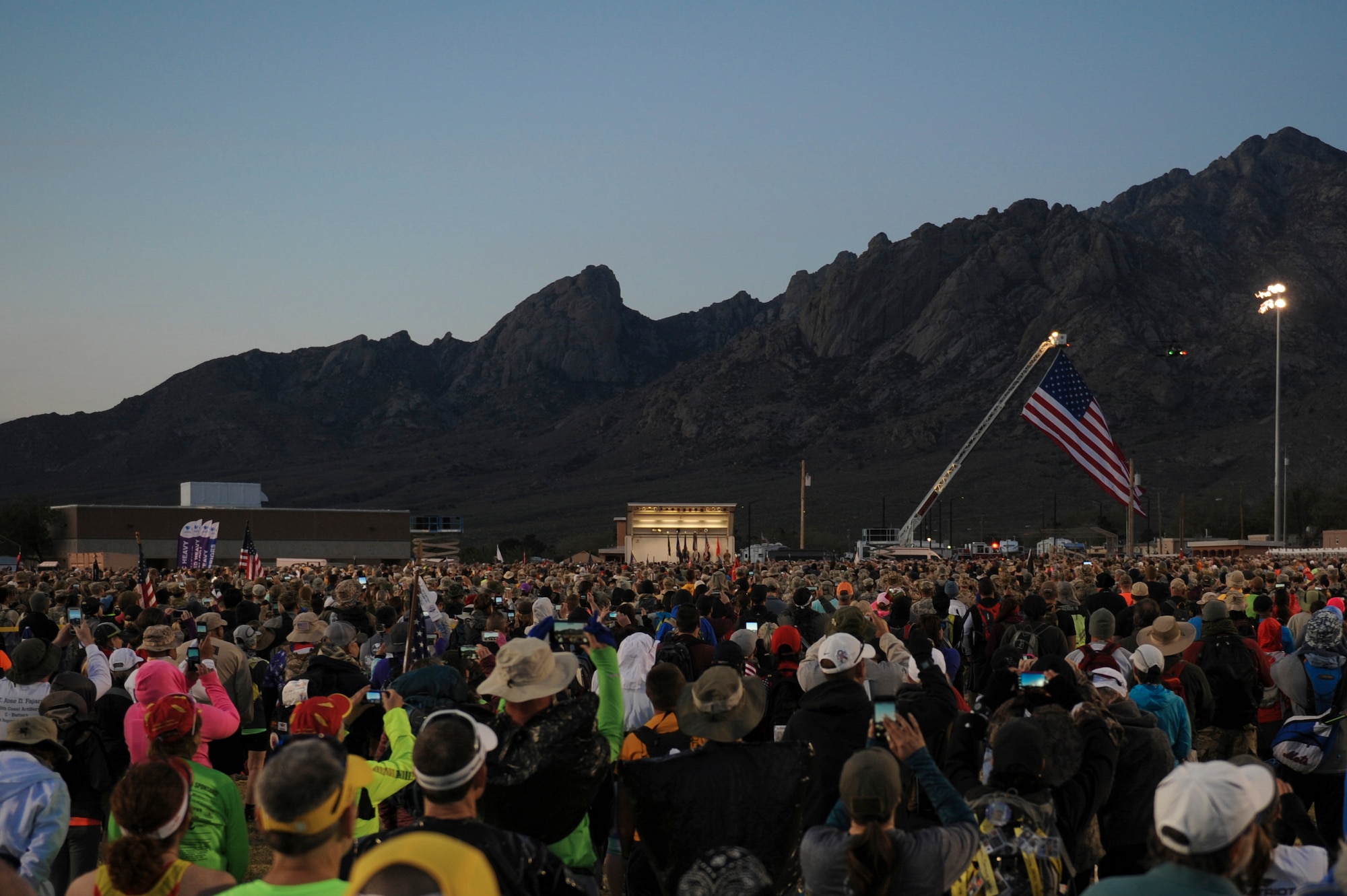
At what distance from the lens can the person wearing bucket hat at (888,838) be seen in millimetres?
4012

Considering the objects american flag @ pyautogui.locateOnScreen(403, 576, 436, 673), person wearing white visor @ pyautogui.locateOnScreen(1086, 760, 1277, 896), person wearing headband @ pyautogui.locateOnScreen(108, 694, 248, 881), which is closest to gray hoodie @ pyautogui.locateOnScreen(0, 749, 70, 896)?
person wearing headband @ pyautogui.locateOnScreen(108, 694, 248, 881)

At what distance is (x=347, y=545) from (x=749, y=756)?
259 ft

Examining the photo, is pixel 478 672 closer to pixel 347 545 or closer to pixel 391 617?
pixel 391 617

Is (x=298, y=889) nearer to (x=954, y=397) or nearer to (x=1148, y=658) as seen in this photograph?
(x=1148, y=658)

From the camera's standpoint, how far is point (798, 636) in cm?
875

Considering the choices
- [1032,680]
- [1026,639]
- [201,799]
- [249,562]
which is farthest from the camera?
[249,562]

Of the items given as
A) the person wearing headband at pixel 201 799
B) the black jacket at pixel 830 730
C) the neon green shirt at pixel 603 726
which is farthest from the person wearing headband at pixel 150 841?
the black jacket at pixel 830 730

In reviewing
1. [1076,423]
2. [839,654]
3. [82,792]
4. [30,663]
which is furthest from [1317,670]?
[1076,423]

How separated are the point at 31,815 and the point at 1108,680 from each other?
15.0 ft

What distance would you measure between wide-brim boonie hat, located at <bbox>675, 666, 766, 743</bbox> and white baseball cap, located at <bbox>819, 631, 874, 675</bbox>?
1.77 ft

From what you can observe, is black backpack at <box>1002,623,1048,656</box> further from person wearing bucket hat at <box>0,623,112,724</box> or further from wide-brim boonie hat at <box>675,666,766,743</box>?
person wearing bucket hat at <box>0,623,112,724</box>

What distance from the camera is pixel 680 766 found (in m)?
4.77

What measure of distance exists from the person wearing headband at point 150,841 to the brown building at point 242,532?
70.5m

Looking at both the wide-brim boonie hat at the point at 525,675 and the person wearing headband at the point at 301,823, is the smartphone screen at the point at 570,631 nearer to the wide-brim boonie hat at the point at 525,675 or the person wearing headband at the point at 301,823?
the wide-brim boonie hat at the point at 525,675
